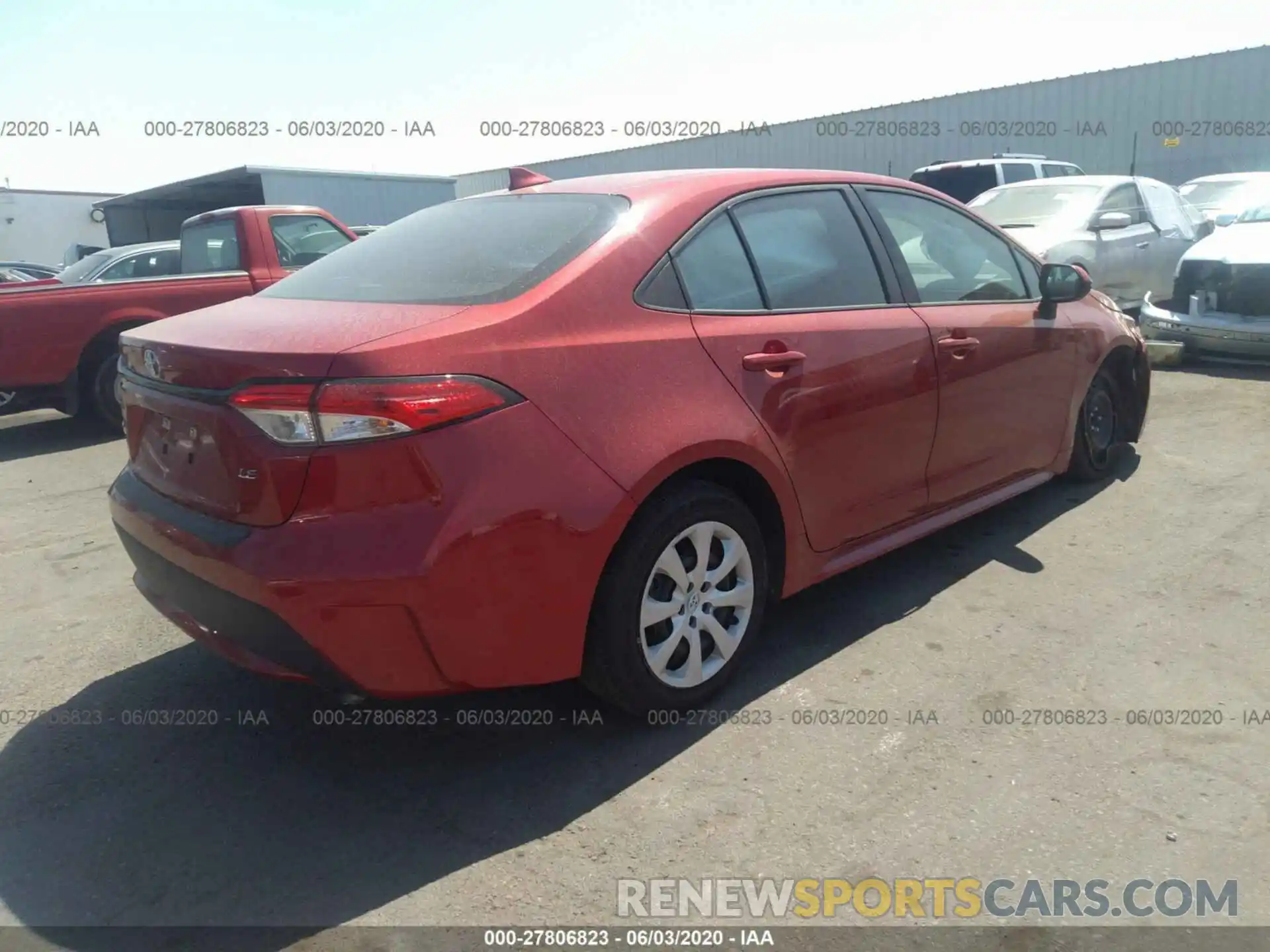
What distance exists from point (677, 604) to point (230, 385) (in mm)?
1367

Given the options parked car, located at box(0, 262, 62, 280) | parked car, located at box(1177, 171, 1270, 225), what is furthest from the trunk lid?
parked car, located at box(0, 262, 62, 280)

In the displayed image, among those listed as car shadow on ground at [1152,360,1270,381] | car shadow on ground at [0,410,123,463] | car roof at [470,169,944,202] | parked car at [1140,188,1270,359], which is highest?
car roof at [470,169,944,202]

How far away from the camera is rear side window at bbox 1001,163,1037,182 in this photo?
38.6 ft

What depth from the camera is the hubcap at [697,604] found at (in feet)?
8.96

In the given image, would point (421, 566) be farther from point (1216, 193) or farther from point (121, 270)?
point (1216, 193)

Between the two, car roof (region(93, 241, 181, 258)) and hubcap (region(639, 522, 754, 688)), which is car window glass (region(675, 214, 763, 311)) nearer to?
hubcap (region(639, 522, 754, 688))

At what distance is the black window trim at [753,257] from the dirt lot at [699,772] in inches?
47.0

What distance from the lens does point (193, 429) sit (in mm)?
2471

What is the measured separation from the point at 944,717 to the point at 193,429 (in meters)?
2.33

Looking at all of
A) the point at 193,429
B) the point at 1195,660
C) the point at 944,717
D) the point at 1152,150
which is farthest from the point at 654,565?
the point at 1152,150

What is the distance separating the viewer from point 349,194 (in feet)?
77.0

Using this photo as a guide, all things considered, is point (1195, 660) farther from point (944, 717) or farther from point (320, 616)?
point (320, 616)

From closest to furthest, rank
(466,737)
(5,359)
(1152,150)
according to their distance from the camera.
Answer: (466,737)
(5,359)
(1152,150)

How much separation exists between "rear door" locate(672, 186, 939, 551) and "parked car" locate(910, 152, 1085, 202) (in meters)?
9.27
